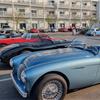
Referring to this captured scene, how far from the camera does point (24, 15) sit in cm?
5553

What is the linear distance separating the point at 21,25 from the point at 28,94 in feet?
170

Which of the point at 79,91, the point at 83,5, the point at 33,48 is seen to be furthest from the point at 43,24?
the point at 79,91

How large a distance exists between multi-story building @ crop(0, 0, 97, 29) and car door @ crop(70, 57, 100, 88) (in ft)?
159

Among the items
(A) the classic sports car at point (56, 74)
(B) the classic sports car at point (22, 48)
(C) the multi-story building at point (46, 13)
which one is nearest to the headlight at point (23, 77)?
(A) the classic sports car at point (56, 74)

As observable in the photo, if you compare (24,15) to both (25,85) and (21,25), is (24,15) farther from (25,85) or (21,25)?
(25,85)

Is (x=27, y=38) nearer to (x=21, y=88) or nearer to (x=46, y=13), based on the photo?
(x=21, y=88)

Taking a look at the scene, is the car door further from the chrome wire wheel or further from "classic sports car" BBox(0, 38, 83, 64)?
"classic sports car" BBox(0, 38, 83, 64)

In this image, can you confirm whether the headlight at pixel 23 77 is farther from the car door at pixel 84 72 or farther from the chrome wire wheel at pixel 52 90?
the car door at pixel 84 72

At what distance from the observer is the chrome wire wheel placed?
4966mm

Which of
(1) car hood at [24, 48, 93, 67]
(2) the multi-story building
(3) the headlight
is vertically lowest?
(3) the headlight

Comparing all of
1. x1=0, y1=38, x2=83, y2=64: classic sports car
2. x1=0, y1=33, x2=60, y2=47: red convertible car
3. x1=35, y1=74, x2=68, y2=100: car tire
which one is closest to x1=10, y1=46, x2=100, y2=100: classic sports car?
x1=35, y1=74, x2=68, y2=100: car tire

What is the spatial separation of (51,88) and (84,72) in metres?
0.84

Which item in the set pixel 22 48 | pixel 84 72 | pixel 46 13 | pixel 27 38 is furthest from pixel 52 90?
pixel 46 13

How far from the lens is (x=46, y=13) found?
59.2 metres
